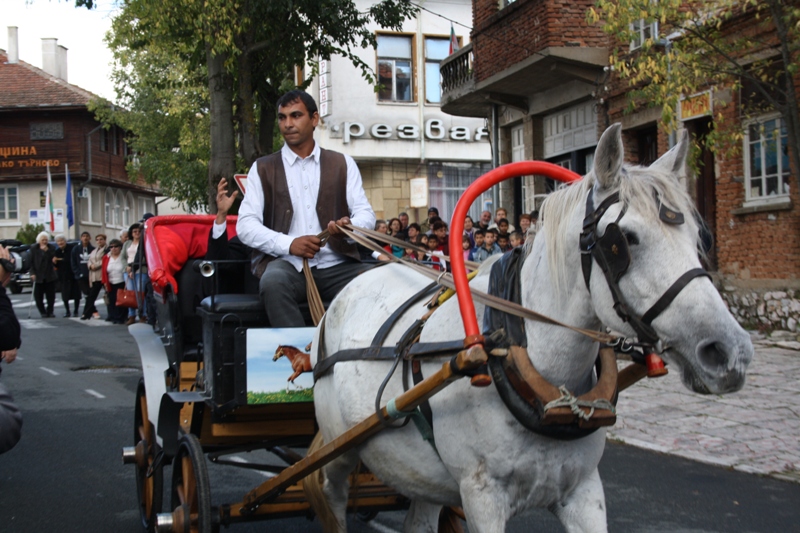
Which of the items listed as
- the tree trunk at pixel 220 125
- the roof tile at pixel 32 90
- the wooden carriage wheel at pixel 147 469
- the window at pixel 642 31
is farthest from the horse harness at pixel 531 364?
the roof tile at pixel 32 90

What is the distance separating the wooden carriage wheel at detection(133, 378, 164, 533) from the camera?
513 cm

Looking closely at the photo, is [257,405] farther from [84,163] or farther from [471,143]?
[84,163]

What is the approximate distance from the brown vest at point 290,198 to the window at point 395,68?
2781cm

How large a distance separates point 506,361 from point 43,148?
170ft

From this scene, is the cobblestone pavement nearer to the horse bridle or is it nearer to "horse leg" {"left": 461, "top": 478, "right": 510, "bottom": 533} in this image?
"horse leg" {"left": 461, "top": 478, "right": 510, "bottom": 533}

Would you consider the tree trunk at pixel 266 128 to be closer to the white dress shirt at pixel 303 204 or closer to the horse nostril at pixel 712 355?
the white dress shirt at pixel 303 204

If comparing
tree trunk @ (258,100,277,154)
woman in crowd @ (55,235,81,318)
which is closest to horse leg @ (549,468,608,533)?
tree trunk @ (258,100,277,154)

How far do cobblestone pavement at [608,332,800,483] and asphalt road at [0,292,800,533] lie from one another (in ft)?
0.90

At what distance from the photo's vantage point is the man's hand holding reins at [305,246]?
4.70 metres

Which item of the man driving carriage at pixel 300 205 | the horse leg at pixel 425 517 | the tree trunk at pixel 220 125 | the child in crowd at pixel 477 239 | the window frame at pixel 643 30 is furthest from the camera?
the window frame at pixel 643 30

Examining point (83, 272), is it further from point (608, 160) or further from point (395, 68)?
point (608, 160)

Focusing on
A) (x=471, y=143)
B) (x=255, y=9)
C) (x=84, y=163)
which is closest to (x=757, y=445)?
(x=255, y=9)

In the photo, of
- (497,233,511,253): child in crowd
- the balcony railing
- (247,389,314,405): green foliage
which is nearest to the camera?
(247,389,314,405): green foliage

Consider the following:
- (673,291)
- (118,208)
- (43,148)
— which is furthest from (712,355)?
(118,208)
